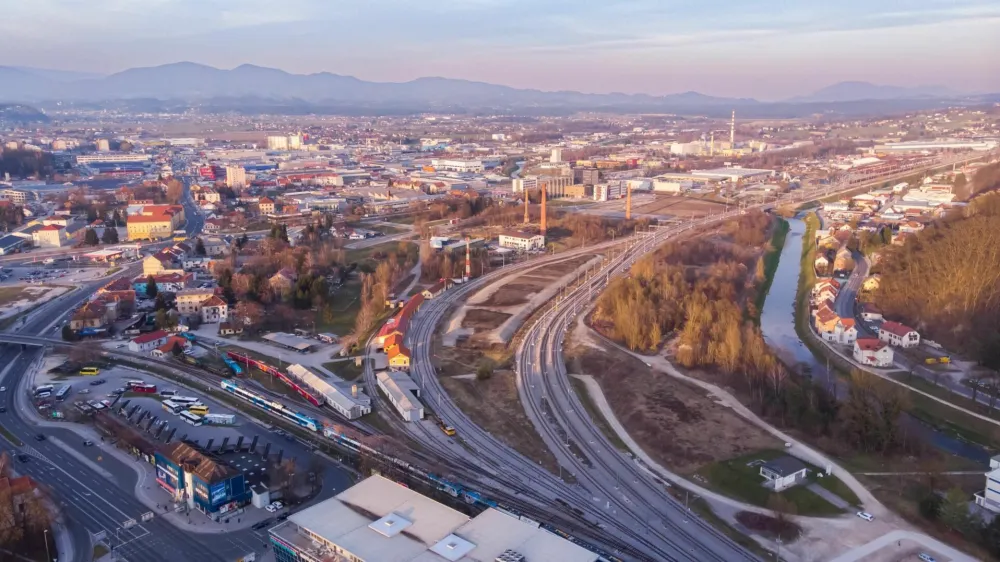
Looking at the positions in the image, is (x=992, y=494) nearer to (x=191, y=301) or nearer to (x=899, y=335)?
(x=899, y=335)

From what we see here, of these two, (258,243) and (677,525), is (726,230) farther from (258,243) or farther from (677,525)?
(677,525)

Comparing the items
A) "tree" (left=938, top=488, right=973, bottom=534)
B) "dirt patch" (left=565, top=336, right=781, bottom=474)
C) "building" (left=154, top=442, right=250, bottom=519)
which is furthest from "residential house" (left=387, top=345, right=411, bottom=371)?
"tree" (left=938, top=488, right=973, bottom=534)

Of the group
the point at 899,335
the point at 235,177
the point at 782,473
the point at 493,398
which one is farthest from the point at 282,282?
the point at 235,177

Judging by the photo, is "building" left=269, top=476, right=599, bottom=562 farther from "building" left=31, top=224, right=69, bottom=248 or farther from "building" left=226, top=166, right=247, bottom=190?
"building" left=226, top=166, right=247, bottom=190

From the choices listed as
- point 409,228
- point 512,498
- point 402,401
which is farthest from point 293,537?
point 409,228

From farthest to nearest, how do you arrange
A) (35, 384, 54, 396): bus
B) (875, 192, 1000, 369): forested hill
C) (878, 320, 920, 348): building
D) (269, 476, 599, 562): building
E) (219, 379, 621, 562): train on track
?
(875, 192, 1000, 369): forested hill → (878, 320, 920, 348): building → (35, 384, 54, 396): bus → (219, 379, 621, 562): train on track → (269, 476, 599, 562): building

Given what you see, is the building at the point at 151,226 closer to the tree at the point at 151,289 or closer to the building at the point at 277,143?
the tree at the point at 151,289
